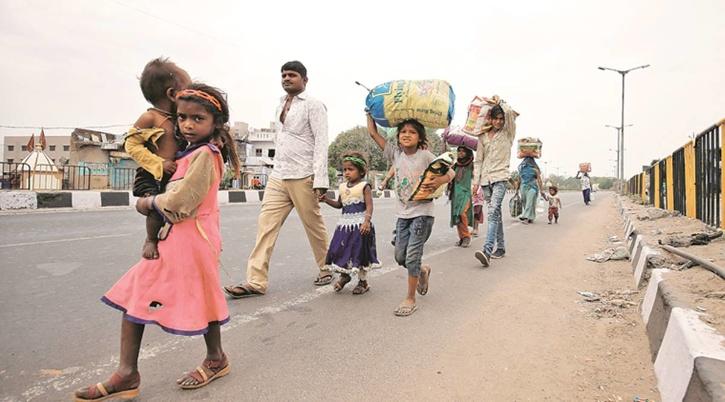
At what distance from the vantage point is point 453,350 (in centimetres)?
273

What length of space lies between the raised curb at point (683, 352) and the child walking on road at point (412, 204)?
1581mm

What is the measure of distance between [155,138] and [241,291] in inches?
74.5

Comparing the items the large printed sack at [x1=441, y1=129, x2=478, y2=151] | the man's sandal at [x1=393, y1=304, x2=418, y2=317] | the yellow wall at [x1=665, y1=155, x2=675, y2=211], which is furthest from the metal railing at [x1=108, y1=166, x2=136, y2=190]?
the man's sandal at [x1=393, y1=304, x2=418, y2=317]

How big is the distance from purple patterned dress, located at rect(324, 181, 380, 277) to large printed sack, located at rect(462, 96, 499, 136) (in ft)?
7.09

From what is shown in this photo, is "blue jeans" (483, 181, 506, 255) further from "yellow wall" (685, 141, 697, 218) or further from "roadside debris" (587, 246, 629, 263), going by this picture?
"yellow wall" (685, 141, 697, 218)

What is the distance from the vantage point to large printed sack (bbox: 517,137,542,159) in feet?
34.6

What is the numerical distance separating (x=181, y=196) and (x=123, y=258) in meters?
3.99

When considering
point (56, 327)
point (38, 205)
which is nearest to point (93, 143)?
point (38, 205)

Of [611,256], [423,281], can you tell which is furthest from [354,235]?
[611,256]

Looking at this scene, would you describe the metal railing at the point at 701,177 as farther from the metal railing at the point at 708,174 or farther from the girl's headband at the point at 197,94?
the girl's headband at the point at 197,94

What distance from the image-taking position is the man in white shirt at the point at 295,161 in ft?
13.0

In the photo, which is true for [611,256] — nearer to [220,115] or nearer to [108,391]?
[220,115]

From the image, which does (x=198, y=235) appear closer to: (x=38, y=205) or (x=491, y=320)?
(x=491, y=320)

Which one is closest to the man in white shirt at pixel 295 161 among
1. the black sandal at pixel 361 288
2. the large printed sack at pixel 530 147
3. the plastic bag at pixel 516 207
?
the black sandal at pixel 361 288
